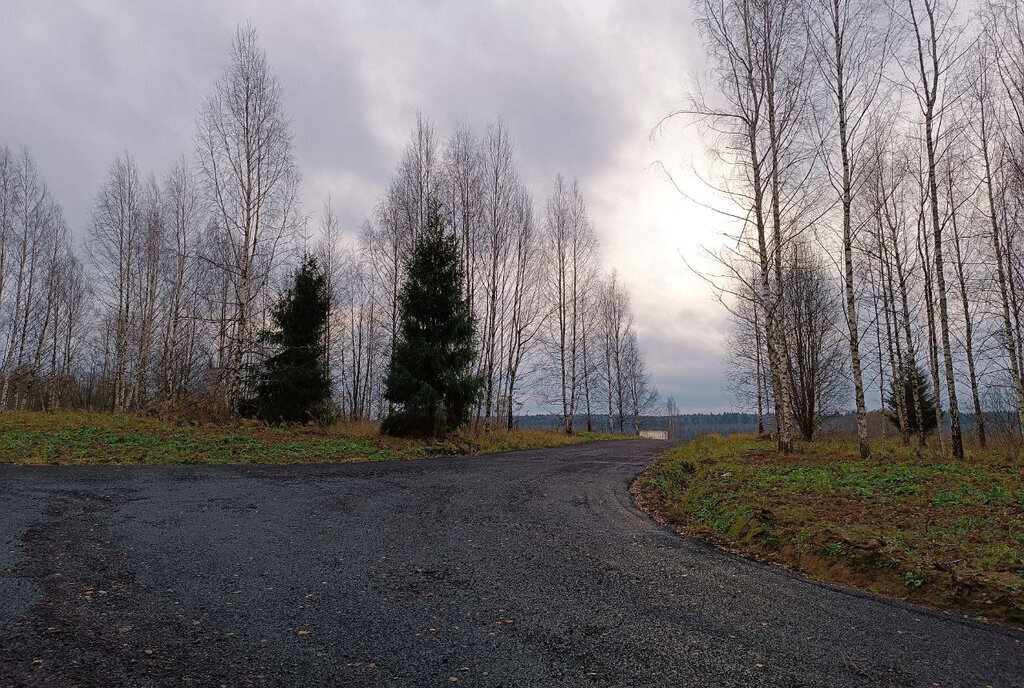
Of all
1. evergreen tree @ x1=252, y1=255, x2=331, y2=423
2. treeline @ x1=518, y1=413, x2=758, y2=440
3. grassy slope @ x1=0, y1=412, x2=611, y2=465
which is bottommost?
treeline @ x1=518, y1=413, x2=758, y2=440

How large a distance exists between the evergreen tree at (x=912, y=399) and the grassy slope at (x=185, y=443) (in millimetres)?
19448

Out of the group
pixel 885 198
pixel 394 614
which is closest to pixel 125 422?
pixel 394 614

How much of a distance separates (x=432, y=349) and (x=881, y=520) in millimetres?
12492

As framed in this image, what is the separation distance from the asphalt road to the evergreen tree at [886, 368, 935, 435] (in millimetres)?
22866

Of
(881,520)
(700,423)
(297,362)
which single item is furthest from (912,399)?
(700,423)

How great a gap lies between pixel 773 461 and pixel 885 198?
43.9 ft

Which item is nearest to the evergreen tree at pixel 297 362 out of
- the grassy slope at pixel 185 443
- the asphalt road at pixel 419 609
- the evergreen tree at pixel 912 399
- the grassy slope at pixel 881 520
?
the grassy slope at pixel 185 443

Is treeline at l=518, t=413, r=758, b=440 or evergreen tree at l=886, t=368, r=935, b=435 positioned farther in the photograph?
treeline at l=518, t=413, r=758, b=440

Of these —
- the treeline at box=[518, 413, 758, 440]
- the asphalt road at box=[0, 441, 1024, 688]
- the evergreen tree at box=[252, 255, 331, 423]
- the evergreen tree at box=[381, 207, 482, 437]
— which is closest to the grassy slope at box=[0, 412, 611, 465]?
the evergreen tree at box=[381, 207, 482, 437]

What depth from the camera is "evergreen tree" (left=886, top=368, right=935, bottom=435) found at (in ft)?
73.5

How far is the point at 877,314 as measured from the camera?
22.5 meters

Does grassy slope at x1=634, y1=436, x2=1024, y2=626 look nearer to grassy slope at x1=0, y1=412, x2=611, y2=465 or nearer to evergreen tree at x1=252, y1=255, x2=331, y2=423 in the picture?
grassy slope at x1=0, y1=412, x2=611, y2=465

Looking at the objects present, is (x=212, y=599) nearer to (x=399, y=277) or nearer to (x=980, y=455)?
(x=980, y=455)

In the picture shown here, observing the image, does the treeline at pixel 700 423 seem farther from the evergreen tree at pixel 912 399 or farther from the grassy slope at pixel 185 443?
the grassy slope at pixel 185 443
